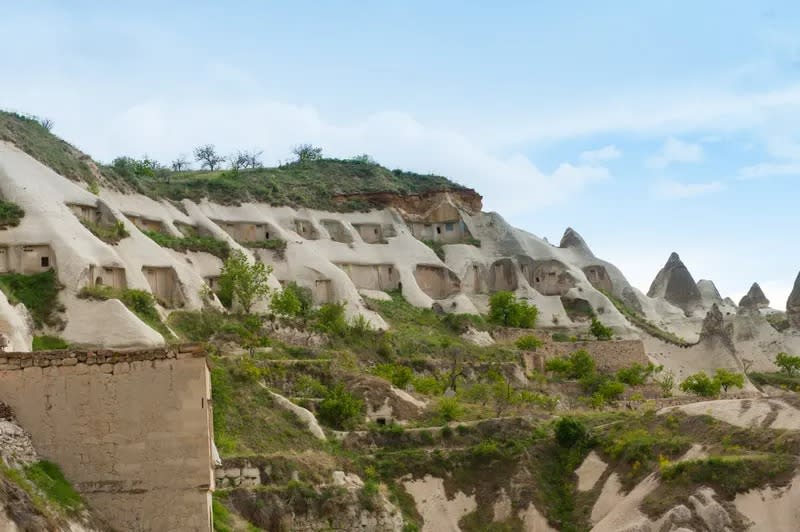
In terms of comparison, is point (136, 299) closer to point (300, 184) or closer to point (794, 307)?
point (300, 184)

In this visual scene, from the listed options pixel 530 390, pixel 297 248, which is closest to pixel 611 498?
pixel 530 390

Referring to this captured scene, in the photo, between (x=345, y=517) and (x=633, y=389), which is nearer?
(x=345, y=517)

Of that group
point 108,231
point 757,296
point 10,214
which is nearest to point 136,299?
point 10,214

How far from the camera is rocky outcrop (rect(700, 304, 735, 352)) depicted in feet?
226

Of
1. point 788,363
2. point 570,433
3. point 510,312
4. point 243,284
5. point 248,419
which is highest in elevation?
point 243,284

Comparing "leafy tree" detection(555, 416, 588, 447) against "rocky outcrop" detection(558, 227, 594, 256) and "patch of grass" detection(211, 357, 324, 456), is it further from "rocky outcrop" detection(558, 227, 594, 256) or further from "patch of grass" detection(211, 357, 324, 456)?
"rocky outcrop" detection(558, 227, 594, 256)

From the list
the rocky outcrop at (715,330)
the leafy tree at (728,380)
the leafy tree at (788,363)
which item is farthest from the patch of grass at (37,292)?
the leafy tree at (788,363)

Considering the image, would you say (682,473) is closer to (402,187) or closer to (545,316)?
(545,316)

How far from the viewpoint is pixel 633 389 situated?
60.6m

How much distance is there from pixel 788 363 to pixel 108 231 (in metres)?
36.8

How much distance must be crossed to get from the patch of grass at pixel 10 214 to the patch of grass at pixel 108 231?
3.71 metres

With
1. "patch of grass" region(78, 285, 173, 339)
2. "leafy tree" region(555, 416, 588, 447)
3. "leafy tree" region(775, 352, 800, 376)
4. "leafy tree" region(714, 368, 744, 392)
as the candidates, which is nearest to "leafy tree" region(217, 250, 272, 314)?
"patch of grass" region(78, 285, 173, 339)

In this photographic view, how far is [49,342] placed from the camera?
154ft

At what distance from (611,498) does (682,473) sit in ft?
9.66
